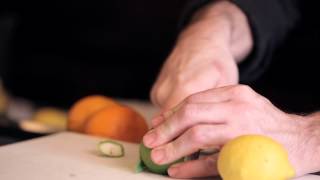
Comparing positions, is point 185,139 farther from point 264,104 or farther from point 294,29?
point 294,29

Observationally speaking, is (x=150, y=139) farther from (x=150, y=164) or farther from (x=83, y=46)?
(x=83, y=46)

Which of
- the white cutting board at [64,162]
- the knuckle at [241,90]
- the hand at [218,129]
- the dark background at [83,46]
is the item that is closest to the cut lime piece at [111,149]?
the white cutting board at [64,162]

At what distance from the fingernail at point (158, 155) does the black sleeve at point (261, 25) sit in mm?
464

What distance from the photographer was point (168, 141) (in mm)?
645

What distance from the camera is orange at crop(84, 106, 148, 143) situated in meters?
0.85

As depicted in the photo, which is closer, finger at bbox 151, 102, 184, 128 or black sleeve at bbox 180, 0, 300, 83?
finger at bbox 151, 102, 184, 128

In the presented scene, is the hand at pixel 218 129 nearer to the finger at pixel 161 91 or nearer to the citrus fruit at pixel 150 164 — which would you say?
the citrus fruit at pixel 150 164

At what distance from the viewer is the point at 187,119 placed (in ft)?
2.07

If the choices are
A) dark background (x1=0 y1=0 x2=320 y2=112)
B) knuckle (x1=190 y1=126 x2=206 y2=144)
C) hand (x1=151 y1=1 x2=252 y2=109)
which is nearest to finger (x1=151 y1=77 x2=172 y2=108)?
hand (x1=151 y1=1 x2=252 y2=109)

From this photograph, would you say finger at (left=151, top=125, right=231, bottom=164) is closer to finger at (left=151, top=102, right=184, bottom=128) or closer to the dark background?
finger at (left=151, top=102, right=184, bottom=128)

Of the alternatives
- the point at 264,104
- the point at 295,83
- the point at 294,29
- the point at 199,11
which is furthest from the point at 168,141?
the point at 295,83

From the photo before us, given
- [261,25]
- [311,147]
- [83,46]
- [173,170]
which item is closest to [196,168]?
[173,170]

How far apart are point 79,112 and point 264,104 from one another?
393mm

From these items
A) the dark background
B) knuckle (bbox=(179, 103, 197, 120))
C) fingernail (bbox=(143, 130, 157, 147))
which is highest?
knuckle (bbox=(179, 103, 197, 120))
